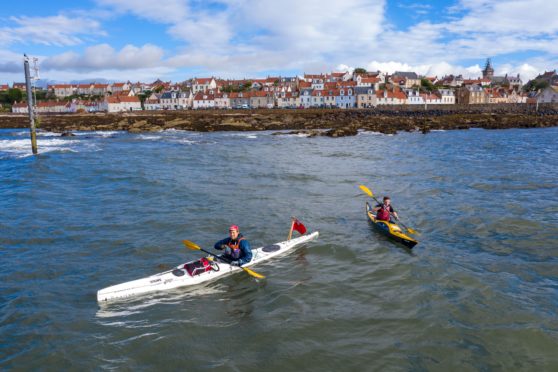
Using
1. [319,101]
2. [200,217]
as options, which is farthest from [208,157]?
[319,101]

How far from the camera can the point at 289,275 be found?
443 inches

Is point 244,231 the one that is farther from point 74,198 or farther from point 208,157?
point 208,157

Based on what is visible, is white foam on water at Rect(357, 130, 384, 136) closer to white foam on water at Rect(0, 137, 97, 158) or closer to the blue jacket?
white foam on water at Rect(0, 137, 97, 158)

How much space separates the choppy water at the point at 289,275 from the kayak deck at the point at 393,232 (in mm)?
310

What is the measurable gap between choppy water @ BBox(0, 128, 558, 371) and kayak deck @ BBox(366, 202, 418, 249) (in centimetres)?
31

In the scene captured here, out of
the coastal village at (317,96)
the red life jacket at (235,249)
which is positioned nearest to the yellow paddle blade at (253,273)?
the red life jacket at (235,249)

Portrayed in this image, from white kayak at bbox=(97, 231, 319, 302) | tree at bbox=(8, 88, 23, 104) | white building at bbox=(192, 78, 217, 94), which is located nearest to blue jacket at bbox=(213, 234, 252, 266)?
white kayak at bbox=(97, 231, 319, 302)

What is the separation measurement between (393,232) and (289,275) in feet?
13.4

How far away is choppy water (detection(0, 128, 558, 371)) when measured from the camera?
780 centimetres

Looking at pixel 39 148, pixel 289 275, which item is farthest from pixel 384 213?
pixel 39 148

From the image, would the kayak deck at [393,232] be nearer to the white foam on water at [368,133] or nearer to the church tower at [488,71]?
the white foam on water at [368,133]

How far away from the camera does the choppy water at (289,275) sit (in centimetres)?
780

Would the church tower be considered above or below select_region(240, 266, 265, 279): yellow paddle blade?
above

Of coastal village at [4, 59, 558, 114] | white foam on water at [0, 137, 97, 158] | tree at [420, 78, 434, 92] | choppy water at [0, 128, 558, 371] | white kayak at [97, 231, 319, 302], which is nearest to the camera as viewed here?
choppy water at [0, 128, 558, 371]
